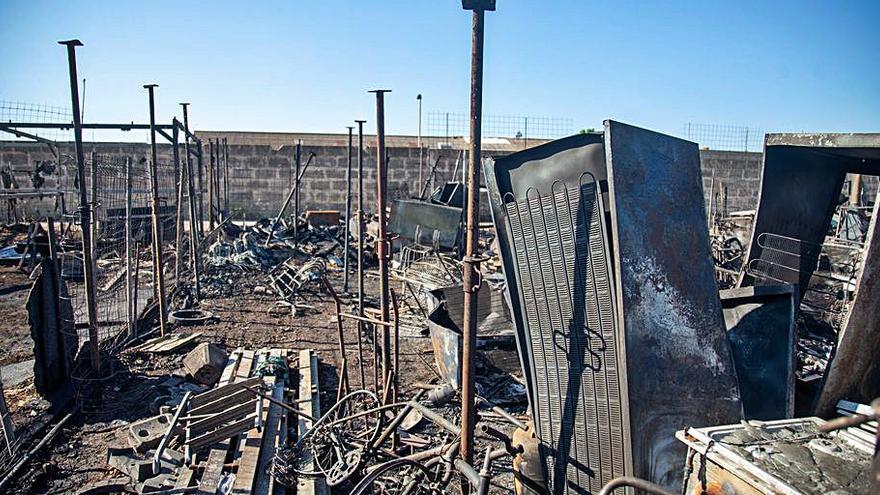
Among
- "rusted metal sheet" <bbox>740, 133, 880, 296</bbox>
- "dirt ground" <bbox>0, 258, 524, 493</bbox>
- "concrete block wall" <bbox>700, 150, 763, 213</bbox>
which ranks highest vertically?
"concrete block wall" <bbox>700, 150, 763, 213</bbox>

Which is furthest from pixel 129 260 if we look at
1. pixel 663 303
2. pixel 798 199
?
pixel 798 199

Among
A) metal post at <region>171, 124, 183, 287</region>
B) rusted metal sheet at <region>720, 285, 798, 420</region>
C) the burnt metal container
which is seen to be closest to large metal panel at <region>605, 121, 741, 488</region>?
the burnt metal container

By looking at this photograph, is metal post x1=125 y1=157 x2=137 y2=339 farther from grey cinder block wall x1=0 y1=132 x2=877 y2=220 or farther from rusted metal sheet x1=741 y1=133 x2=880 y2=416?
grey cinder block wall x1=0 y1=132 x2=877 y2=220

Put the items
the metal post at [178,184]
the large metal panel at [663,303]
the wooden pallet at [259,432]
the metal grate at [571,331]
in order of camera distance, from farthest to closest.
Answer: the metal post at [178,184] < the wooden pallet at [259,432] < the metal grate at [571,331] < the large metal panel at [663,303]

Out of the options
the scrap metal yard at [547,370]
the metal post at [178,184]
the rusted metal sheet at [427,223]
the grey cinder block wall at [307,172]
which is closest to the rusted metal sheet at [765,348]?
the scrap metal yard at [547,370]

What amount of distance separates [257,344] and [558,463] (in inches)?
191

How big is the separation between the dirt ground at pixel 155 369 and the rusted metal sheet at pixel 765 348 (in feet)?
6.27

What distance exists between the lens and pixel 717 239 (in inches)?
429

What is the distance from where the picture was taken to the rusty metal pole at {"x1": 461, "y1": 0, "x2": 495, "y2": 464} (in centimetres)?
327

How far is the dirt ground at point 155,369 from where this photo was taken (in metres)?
4.25

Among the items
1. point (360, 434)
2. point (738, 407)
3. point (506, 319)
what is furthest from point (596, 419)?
point (506, 319)

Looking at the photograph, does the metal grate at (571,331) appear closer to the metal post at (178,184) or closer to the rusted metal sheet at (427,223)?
the metal post at (178,184)

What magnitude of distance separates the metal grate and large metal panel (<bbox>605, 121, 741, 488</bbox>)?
0.12 metres

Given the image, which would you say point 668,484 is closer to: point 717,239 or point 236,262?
point 717,239
